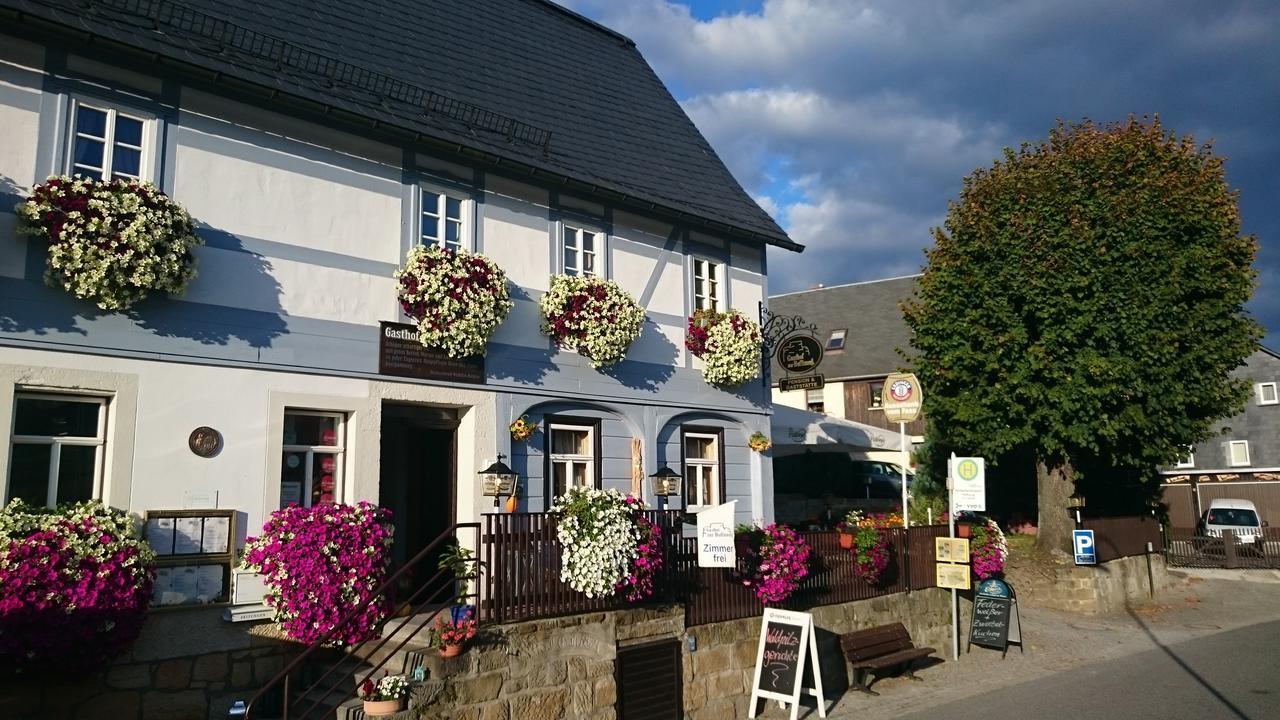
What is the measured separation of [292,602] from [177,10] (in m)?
6.44

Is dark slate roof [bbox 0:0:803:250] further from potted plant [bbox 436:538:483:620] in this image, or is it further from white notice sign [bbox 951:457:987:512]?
potted plant [bbox 436:538:483:620]

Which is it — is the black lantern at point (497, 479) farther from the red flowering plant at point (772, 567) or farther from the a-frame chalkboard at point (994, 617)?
the a-frame chalkboard at point (994, 617)

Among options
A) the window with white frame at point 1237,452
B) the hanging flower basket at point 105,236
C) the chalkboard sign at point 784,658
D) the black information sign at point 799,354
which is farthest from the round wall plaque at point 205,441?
the window with white frame at point 1237,452

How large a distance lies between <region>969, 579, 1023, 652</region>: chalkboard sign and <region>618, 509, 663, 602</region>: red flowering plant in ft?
22.5

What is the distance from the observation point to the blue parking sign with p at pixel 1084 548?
19.0m

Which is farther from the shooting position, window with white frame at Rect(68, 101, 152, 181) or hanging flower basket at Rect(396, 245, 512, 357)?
hanging flower basket at Rect(396, 245, 512, 357)

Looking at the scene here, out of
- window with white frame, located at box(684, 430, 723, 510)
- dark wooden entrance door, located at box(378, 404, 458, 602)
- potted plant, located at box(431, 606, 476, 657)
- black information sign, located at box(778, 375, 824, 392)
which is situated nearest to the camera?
potted plant, located at box(431, 606, 476, 657)

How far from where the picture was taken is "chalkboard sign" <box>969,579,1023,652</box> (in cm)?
1473

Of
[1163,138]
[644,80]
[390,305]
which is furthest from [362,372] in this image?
[1163,138]

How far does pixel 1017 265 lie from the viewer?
19.3 meters

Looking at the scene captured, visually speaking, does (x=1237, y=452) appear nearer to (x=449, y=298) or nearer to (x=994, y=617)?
(x=994, y=617)

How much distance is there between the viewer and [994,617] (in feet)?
→ 48.6

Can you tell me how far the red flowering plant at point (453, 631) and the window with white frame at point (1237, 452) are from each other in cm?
3877

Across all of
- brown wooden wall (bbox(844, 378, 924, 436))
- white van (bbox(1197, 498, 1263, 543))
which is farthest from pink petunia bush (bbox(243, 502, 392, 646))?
brown wooden wall (bbox(844, 378, 924, 436))
